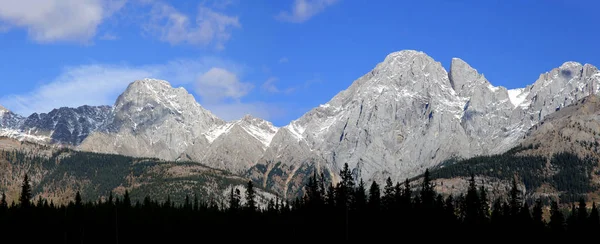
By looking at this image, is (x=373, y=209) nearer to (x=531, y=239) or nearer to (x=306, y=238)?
(x=306, y=238)

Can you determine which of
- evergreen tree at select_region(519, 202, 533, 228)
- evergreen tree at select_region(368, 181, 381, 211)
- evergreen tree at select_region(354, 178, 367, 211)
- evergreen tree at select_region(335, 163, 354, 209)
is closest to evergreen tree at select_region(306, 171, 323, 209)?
evergreen tree at select_region(335, 163, 354, 209)

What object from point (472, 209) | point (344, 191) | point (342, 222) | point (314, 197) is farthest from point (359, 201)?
point (472, 209)

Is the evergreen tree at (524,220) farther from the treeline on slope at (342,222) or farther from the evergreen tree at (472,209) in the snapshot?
the evergreen tree at (472,209)

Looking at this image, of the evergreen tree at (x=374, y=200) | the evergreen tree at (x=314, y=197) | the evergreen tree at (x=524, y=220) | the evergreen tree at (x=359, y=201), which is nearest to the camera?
the evergreen tree at (x=524, y=220)

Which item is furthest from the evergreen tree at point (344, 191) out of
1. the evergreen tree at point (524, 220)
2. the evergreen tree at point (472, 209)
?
the evergreen tree at point (524, 220)

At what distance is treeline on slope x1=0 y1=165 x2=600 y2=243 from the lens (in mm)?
151375

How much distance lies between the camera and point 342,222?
155000 millimetres

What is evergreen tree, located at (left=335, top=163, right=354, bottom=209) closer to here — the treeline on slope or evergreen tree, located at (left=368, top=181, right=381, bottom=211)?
the treeline on slope

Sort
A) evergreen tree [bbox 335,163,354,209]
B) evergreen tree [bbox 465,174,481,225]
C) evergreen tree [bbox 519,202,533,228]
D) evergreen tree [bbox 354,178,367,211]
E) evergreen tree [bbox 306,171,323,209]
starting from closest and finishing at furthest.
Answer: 1. evergreen tree [bbox 519,202,533,228]
2. evergreen tree [bbox 465,174,481,225]
3. evergreen tree [bbox 335,163,354,209]
4. evergreen tree [bbox 354,178,367,211]
5. evergreen tree [bbox 306,171,323,209]

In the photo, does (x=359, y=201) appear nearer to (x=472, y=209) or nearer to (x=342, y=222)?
(x=342, y=222)

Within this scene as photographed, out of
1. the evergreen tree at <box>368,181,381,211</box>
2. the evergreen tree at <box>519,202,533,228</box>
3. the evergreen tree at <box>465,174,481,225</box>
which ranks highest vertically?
the evergreen tree at <box>368,181,381,211</box>

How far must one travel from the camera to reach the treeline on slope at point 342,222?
497ft

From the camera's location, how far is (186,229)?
188 m

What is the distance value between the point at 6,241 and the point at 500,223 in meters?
101
